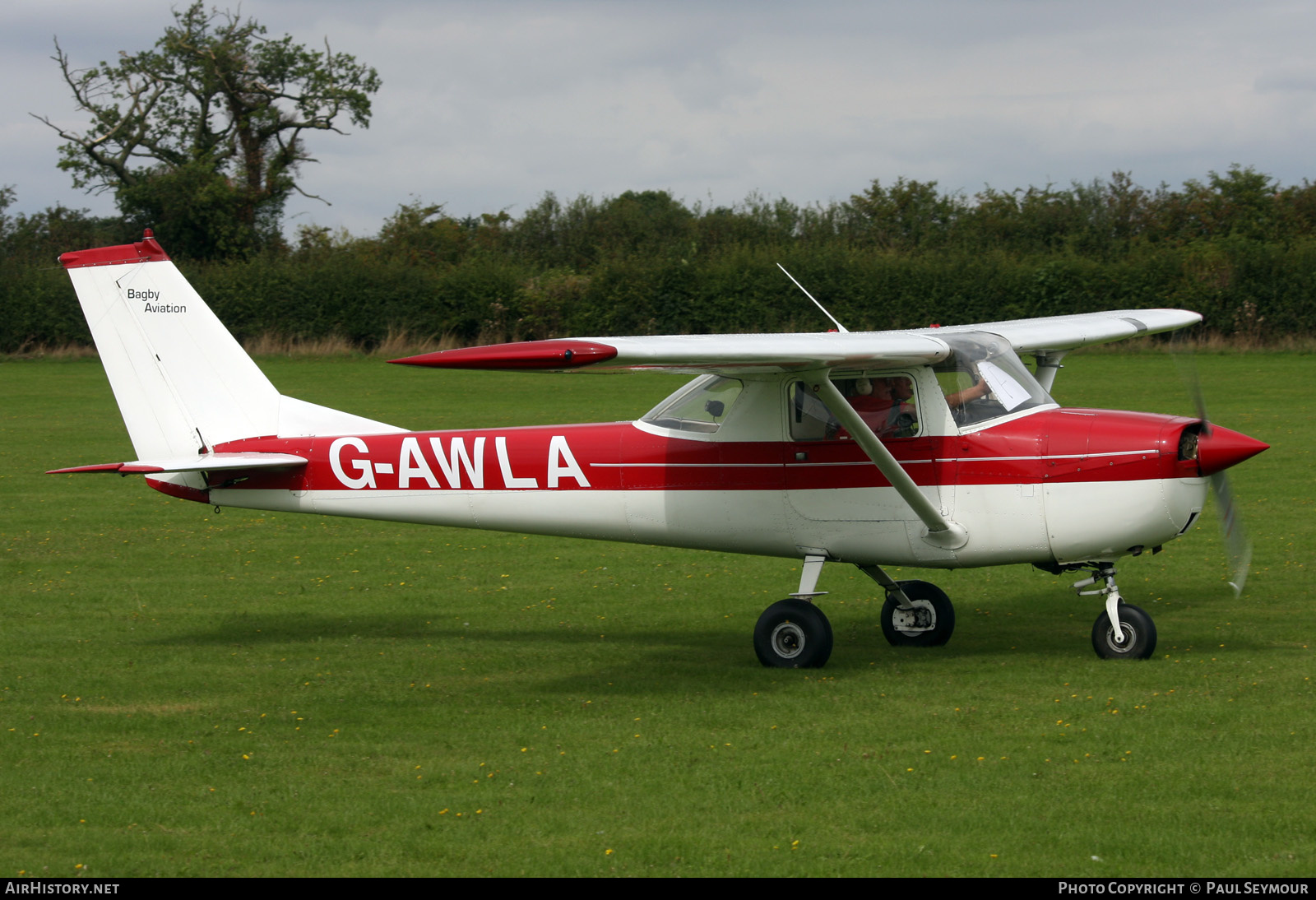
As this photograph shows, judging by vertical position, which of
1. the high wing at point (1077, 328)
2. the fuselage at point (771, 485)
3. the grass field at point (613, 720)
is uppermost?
the high wing at point (1077, 328)

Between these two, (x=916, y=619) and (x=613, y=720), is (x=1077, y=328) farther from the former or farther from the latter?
(x=613, y=720)

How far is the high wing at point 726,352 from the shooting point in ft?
23.7

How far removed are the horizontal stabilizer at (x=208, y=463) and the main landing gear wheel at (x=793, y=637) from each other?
3861mm

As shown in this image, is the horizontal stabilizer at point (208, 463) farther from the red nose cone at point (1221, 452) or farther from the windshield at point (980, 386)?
the red nose cone at point (1221, 452)

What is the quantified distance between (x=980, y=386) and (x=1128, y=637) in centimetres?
204

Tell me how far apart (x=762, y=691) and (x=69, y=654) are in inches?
215

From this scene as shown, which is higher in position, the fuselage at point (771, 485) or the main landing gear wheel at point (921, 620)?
the fuselage at point (771, 485)

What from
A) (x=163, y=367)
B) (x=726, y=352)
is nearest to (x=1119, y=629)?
(x=726, y=352)

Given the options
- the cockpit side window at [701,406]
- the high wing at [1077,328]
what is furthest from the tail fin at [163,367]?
the high wing at [1077,328]

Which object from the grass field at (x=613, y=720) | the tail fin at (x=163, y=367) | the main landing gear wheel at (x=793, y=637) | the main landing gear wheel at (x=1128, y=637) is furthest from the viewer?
the tail fin at (x=163, y=367)

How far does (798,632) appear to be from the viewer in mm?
9641

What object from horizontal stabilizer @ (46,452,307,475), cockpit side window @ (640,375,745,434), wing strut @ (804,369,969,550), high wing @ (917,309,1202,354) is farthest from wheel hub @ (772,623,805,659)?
horizontal stabilizer @ (46,452,307,475)

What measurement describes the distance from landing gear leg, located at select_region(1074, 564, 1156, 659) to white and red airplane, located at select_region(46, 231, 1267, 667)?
16 mm

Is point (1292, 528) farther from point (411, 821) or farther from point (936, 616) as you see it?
point (411, 821)
